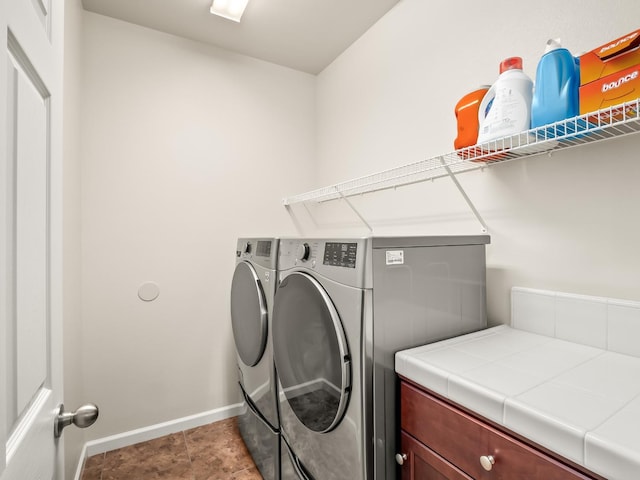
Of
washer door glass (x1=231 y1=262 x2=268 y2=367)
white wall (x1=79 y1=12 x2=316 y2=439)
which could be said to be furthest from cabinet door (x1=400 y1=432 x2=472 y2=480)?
white wall (x1=79 y1=12 x2=316 y2=439)

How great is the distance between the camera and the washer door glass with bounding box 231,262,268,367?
1715 millimetres

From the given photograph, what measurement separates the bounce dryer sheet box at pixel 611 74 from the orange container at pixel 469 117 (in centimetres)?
37

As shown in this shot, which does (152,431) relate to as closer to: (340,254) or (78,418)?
(78,418)

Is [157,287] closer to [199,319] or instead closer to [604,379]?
[199,319]

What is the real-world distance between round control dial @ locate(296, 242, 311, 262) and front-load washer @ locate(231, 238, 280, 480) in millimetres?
245

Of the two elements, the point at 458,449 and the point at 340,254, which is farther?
the point at 340,254

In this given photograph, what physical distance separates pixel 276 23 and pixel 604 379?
8.21ft

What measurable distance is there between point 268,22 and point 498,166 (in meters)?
1.76

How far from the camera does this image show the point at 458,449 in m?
0.92

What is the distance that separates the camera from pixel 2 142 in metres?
0.48

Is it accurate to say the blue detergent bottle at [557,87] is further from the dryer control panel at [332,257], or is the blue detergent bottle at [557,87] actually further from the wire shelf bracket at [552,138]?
the dryer control panel at [332,257]

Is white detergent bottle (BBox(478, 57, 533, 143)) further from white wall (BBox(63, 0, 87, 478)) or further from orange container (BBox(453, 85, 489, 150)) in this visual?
white wall (BBox(63, 0, 87, 478))

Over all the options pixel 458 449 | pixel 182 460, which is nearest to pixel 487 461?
pixel 458 449

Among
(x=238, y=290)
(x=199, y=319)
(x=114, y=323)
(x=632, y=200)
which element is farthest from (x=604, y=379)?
(x=114, y=323)
